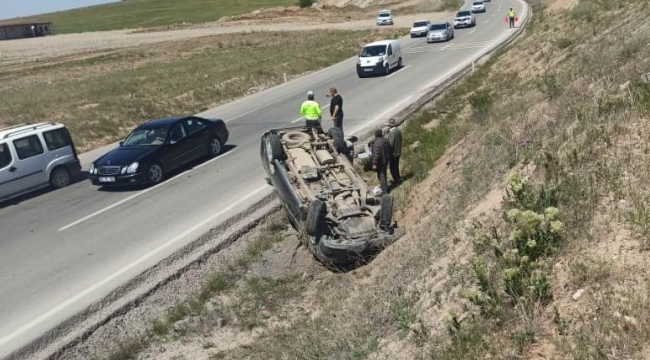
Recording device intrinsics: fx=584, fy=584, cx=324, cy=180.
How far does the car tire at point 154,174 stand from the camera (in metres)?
15.0

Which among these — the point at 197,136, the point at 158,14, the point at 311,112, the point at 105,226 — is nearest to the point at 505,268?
the point at 105,226

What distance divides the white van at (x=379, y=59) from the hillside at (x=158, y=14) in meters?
88.6

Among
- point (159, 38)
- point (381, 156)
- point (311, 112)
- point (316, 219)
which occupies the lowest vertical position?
point (159, 38)

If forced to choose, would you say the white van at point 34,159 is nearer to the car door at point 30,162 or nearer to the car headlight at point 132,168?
the car door at point 30,162

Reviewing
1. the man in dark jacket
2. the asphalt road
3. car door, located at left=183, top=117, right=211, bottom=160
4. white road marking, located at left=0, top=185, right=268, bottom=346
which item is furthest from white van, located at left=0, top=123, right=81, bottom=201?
the man in dark jacket

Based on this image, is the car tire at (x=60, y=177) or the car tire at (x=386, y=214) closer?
the car tire at (x=386, y=214)

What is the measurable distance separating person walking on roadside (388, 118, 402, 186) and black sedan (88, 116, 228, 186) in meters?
6.36

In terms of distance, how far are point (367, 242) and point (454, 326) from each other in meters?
3.81

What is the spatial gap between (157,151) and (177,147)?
73cm

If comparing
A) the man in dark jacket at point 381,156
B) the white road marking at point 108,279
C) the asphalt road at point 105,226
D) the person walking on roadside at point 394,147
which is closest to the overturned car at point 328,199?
the man in dark jacket at point 381,156

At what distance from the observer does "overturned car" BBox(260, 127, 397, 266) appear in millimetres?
8969

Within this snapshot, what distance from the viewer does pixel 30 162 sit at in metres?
15.4

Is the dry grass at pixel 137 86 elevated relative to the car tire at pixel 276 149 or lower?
lower

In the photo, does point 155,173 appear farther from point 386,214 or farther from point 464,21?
point 464,21
